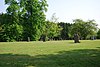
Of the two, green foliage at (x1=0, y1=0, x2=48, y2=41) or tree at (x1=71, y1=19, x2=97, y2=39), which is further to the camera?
tree at (x1=71, y1=19, x2=97, y2=39)

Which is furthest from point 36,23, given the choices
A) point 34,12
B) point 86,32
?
point 86,32

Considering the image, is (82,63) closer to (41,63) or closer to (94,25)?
(41,63)

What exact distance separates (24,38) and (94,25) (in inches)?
2201

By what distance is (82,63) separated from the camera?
1266 centimetres

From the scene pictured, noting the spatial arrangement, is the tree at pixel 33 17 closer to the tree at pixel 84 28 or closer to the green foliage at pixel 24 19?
the green foliage at pixel 24 19

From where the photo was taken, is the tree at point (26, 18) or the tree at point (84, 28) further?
the tree at point (84, 28)

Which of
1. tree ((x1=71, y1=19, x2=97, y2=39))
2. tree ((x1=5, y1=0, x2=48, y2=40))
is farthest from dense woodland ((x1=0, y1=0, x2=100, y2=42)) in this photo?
tree ((x1=71, y1=19, x2=97, y2=39))

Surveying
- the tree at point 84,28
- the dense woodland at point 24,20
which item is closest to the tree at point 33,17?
the dense woodland at point 24,20

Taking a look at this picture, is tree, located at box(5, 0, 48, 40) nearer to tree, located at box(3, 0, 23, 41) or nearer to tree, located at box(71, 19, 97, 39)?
tree, located at box(3, 0, 23, 41)

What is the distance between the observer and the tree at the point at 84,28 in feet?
332

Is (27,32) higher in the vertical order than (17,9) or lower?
lower

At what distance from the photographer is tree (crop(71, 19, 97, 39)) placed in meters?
101

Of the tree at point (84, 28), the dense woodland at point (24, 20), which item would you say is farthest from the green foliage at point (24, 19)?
the tree at point (84, 28)

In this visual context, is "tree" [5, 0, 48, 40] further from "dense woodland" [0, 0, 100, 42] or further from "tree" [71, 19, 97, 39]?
"tree" [71, 19, 97, 39]
